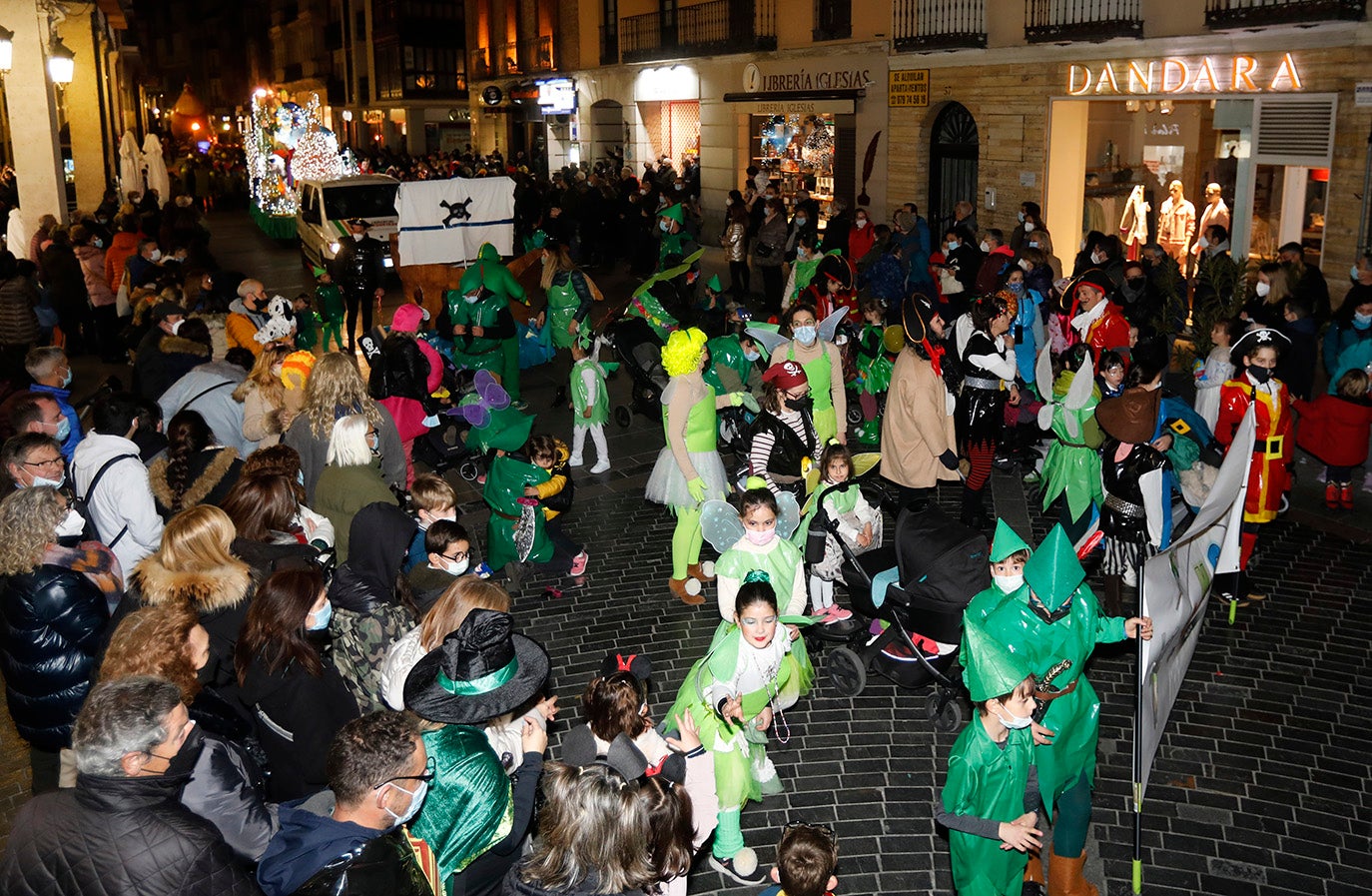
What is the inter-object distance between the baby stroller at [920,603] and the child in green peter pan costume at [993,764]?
150cm

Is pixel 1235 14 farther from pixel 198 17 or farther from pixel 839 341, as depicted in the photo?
pixel 198 17

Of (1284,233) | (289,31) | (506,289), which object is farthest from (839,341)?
(289,31)

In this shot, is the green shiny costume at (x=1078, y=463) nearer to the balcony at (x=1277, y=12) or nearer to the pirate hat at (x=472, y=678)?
→ the pirate hat at (x=472, y=678)

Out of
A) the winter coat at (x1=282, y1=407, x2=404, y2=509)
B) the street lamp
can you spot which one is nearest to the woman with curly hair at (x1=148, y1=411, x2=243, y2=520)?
the winter coat at (x1=282, y1=407, x2=404, y2=509)

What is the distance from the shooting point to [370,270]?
626 inches

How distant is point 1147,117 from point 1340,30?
3.93 meters

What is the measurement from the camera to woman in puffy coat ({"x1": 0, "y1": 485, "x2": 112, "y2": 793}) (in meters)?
5.20

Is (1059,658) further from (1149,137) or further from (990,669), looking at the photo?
(1149,137)

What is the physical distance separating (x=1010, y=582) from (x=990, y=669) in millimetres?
796

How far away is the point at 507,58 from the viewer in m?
40.4

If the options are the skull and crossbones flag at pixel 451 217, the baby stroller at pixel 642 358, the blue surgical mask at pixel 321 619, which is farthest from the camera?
the skull and crossbones flag at pixel 451 217

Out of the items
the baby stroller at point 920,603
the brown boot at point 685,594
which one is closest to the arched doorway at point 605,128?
the brown boot at point 685,594

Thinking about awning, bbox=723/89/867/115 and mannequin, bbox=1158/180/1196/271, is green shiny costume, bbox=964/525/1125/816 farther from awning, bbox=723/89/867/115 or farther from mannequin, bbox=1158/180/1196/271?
awning, bbox=723/89/867/115

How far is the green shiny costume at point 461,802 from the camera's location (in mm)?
3787
